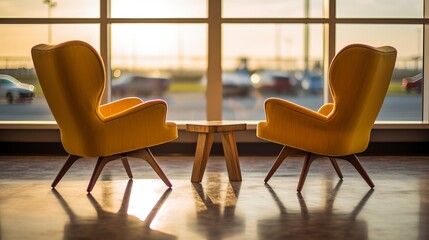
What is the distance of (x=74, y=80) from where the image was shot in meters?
4.66

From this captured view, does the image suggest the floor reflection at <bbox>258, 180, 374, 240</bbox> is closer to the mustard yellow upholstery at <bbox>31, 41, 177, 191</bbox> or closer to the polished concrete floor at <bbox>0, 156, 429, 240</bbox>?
the polished concrete floor at <bbox>0, 156, 429, 240</bbox>

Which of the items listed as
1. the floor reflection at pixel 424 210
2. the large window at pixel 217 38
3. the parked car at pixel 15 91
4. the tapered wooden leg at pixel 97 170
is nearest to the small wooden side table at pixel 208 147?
the tapered wooden leg at pixel 97 170

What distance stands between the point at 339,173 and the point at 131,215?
6.81ft

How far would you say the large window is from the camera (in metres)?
7.38

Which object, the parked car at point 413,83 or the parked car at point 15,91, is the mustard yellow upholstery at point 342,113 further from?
the parked car at point 15,91

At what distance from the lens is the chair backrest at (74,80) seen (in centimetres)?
464

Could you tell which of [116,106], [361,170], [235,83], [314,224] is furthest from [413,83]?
[314,224]

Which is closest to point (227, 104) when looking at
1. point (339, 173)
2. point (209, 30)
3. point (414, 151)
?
point (209, 30)

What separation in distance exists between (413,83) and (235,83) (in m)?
1.99

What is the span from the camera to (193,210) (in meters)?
4.06

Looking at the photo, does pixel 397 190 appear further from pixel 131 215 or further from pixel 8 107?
pixel 8 107

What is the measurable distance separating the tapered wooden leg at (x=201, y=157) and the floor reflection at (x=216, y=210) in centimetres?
11

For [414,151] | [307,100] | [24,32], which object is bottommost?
[414,151]

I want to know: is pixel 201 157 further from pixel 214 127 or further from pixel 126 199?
pixel 126 199
